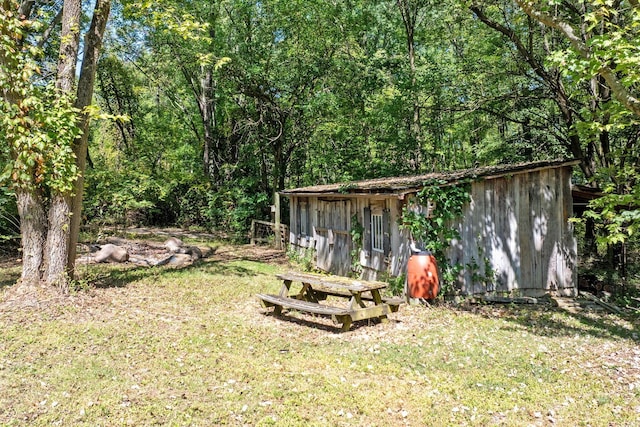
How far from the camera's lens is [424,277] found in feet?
27.7

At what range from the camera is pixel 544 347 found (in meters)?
6.31

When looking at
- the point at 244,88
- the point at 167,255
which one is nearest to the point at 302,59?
the point at 244,88

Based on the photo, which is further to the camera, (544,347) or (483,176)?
(483,176)

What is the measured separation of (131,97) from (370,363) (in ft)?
91.5

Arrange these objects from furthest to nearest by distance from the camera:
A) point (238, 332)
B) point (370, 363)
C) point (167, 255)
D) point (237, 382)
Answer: point (167, 255) → point (238, 332) → point (370, 363) → point (237, 382)

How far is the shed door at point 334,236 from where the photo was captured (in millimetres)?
11820

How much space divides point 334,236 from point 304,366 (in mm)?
7193

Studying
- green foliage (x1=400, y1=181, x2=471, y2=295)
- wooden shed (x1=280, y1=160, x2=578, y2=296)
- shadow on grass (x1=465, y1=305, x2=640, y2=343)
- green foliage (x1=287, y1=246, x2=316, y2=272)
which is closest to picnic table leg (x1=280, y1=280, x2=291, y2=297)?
wooden shed (x1=280, y1=160, x2=578, y2=296)

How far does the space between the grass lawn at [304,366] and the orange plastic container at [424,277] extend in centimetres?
38

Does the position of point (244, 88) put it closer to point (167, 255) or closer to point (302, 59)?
A: point (302, 59)

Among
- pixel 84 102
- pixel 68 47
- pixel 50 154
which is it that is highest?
pixel 68 47

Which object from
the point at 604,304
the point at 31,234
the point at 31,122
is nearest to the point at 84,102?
the point at 31,122

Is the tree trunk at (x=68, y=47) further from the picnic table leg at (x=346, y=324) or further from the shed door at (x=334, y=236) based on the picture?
the shed door at (x=334, y=236)

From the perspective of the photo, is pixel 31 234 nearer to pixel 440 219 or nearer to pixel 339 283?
pixel 339 283
